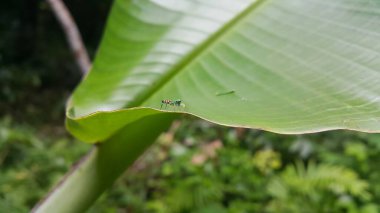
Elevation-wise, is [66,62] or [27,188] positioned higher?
[27,188]

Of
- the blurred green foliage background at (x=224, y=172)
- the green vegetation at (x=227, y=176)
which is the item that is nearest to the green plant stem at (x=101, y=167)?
the blurred green foliage background at (x=224, y=172)

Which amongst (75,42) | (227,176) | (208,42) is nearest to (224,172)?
(227,176)

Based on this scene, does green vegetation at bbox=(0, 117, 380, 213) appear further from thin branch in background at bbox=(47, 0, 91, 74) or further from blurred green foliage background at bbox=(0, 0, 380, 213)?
thin branch in background at bbox=(47, 0, 91, 74)

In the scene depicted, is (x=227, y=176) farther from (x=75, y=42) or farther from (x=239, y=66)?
(x=239, y=66)

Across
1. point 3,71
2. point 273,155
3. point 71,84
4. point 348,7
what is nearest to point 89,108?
point 348,7

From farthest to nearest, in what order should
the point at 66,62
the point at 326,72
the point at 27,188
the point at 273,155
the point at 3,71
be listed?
the point at 66,62, the point at 3,71, the point at 273,155, the point at 27,188, the point at 326,72

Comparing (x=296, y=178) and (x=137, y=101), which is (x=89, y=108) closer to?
(x=137, y=101)
